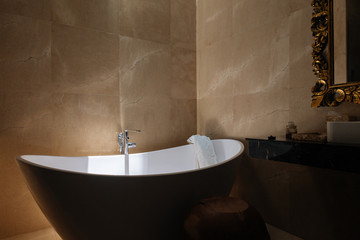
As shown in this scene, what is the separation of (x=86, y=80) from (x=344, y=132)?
1770 mm

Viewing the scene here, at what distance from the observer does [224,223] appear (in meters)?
0.96

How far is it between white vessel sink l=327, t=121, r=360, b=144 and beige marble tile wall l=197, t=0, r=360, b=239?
18 cm

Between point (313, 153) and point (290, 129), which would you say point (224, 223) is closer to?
point (313, 153)

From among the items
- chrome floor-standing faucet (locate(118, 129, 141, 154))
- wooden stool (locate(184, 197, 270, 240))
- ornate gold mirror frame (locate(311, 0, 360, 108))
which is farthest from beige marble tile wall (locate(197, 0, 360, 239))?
chrome floor-standing faucet (locate(118, 129, 141, 154))

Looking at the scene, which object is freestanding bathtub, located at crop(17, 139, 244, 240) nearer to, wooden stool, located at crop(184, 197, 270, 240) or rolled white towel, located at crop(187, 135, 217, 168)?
wooden stool, located at crop(184, 197, 270, 240)

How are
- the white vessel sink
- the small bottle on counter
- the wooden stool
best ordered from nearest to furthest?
1. the wooden stool
2. the white vessel sink
3. the small bottle on counter

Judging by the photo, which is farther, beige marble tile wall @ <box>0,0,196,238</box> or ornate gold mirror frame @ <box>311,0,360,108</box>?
beige marble tile wall @ <box>0,0,196,238</box>

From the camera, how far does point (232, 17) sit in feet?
6.84

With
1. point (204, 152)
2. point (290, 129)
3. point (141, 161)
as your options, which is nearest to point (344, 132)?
point (290, 129)

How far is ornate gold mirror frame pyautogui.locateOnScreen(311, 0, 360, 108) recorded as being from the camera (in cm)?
140

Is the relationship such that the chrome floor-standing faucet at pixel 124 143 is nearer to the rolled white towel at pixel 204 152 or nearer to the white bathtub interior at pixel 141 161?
the white bathtub interior at pixel 141 161

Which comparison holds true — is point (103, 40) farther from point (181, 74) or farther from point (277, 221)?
point (277, 221)

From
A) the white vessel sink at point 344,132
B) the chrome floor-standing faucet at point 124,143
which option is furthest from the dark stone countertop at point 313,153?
the chrome floor-standing faucet at point 124,143

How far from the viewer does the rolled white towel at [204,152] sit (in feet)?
6.06
